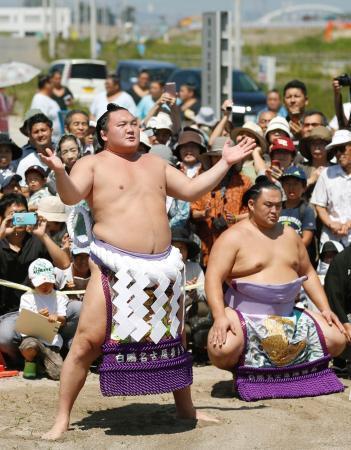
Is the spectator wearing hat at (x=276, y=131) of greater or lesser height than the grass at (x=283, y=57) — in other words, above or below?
above

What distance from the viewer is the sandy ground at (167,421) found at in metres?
5.71

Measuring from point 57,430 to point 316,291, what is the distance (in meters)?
2.17

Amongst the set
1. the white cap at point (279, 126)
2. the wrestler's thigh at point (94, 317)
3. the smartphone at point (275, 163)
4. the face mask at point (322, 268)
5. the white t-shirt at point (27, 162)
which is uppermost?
the white cap at point (279, 126)

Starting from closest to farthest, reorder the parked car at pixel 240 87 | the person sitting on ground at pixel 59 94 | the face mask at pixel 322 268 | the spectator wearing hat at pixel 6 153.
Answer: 1. the face mask at pixel 322 268
2. the spectator wearing hat at pixel 6 153
3. the person sitting on ground at pixel 59 94
4. the parked car at pixel 240 87

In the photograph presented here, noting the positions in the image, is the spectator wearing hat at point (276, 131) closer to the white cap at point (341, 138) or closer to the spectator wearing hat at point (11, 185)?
the white cap at point (341, 138)

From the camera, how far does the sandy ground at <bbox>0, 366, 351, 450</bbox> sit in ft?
18.7

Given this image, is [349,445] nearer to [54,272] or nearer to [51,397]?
[51,397]

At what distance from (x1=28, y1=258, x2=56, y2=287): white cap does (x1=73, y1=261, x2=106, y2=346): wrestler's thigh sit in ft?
5.04

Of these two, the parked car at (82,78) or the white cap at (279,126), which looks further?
the parked car at (82,78)

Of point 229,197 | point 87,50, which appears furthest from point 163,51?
point 229,197

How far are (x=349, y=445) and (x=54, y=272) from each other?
2.64 m

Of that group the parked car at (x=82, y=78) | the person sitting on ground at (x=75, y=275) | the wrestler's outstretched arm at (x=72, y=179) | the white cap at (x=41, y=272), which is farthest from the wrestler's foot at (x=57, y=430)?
the parked car at (x=82, y=78)

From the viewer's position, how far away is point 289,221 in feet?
27.3

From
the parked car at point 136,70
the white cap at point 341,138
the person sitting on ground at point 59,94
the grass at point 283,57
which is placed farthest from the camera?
the grass at point 283,57
